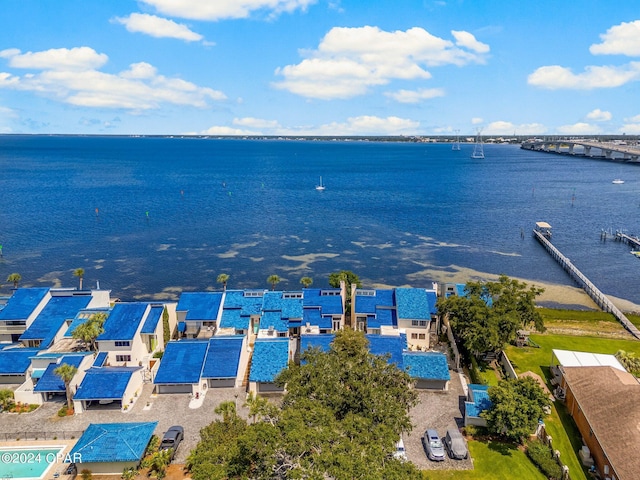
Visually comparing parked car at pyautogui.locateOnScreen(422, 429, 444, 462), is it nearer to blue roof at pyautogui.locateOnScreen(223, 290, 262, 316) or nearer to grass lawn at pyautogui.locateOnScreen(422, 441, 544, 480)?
grass lawn at pyautogui.locateOnScreen(422, 441, 544, 480)

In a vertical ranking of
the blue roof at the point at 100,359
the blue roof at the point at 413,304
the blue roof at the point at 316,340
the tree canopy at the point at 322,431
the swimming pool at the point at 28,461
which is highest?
the tree canopy at the point at 322,431

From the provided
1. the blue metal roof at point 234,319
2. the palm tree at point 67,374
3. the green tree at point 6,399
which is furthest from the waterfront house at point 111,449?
the blue metal roof at point 234,319

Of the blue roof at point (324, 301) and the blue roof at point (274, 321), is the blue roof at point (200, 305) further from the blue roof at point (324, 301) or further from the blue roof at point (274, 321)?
the blue roof at point (324, 301)

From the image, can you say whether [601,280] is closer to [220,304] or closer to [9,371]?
[220,304]

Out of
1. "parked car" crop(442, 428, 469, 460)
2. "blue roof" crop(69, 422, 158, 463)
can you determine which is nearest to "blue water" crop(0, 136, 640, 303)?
"blue roof" crop(69, 422, 158, 463)

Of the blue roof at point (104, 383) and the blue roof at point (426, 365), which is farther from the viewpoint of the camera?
the blue roof at point (426, 365)

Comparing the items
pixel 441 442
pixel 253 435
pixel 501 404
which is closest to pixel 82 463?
pixel 253 435

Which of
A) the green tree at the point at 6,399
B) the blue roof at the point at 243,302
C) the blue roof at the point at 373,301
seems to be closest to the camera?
the green tree at the point at 6,399

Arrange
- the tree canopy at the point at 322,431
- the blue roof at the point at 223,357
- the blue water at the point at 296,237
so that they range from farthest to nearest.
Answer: the blue water at the point at 296,237 < the blue roof at the point at 223,357 < the tree canopy at the point at 322,431
